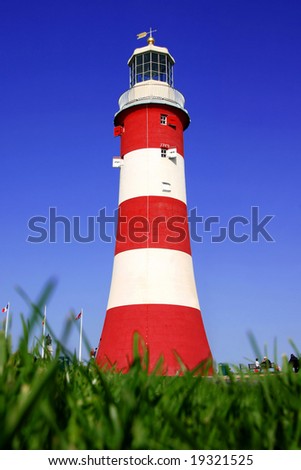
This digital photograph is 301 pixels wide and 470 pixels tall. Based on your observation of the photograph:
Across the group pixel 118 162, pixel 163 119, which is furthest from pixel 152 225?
pixel 163 119

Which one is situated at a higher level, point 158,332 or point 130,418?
point 158,332

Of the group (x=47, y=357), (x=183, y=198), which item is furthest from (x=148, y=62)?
(x=47, y=357)

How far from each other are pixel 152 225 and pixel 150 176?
2.22 meters

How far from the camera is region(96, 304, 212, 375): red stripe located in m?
16.8

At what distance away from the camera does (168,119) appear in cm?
2059

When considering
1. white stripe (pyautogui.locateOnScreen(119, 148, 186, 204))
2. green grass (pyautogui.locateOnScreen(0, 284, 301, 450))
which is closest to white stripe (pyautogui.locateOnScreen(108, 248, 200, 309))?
white stripe (pyautogui.locateOnScreen(119, 148, 186, 204))

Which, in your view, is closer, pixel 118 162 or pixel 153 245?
pixel 153 245

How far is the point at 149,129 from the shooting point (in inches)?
784

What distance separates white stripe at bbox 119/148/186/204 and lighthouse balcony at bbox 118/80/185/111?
2.82 metres

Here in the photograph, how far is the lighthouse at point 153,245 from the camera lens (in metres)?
17.0

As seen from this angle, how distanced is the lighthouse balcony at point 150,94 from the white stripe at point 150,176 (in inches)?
111

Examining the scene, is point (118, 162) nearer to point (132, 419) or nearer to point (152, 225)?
point (152, 225)

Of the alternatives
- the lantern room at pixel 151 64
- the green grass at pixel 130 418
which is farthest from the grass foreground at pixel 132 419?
the lantern room at pixel 151 64

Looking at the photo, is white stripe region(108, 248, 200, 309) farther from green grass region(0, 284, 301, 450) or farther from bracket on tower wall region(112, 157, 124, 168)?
green grass region(0, 284, 301, 450)
